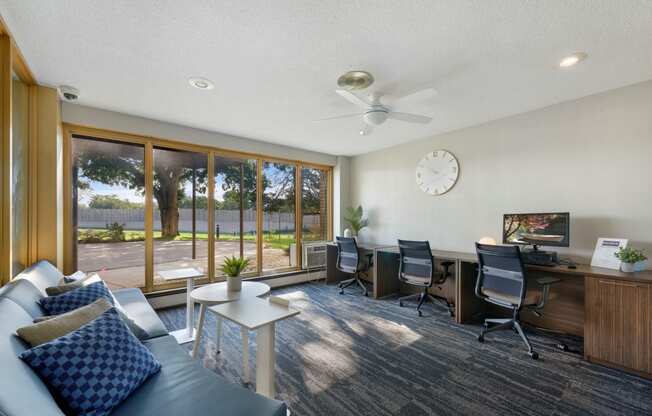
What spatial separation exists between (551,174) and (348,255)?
113 inches

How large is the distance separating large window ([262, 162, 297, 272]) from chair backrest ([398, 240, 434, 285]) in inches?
86.4

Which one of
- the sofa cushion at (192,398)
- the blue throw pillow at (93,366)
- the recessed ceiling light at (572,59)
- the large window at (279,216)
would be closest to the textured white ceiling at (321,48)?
the recessed ceiling light at (572,59)

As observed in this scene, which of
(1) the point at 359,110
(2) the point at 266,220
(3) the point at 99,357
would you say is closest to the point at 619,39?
(1) the point at 359,110

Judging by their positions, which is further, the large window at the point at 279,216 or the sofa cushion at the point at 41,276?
the large window at the point at 279,216

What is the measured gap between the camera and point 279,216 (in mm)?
5188

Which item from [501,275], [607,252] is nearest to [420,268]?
[501,275]

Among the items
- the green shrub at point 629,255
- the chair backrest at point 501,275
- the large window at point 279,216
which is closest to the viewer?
the green shrub at point 629,255

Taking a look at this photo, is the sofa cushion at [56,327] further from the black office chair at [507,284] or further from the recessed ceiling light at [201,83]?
the black office chair at [507,284]

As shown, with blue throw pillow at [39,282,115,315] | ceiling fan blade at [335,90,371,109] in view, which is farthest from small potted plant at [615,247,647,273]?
blue throw pillow at [39,282,115,315]

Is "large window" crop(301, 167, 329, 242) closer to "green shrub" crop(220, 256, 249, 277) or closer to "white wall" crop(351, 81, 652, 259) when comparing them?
"white wall" crop(351, 81, 652, 259)

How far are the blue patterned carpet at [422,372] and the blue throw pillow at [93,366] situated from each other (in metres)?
1.07

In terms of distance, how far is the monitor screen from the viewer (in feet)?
9.72

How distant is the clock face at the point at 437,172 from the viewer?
4207 mm

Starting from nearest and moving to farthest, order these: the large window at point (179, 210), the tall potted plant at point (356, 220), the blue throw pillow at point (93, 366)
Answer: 1. the blue throw pillow at point (93, 366)
2. the large window at point (179, 210)
3. the tall potted plant at point (356, 220)
